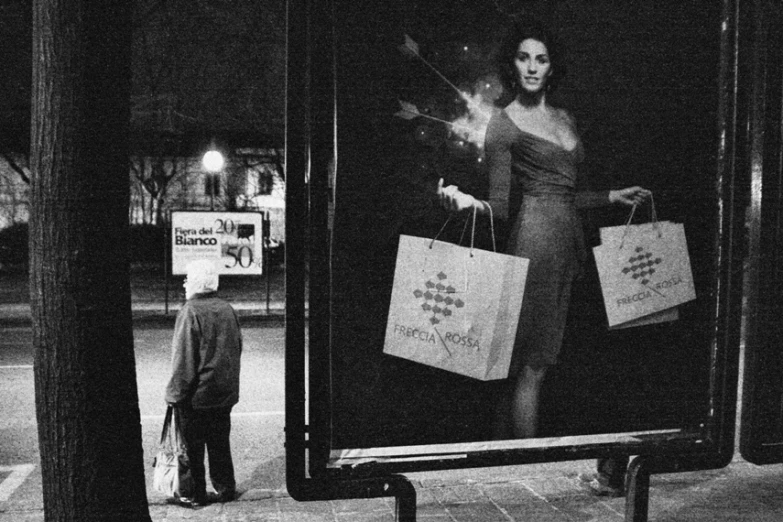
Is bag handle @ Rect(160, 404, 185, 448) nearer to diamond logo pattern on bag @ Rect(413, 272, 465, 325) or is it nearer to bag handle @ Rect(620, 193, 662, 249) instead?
diamond logo pattern on bag @ Rect(413, 272, 465, 325)

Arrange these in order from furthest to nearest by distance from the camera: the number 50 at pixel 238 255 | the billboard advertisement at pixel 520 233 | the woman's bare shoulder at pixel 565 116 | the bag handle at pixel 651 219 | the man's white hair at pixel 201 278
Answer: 1. the number 50 at pixel 238 255
2. the man's white hair at pixel 201 278
3. the bag handle at pixel 651 219
4. the woman's bare shoulder at pixel 565 116
5. the billboard advertisement at pixel 520 233

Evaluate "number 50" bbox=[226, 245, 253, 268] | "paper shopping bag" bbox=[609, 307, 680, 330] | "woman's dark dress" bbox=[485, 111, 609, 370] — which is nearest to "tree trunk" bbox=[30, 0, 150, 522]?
"woman's dark dress" bbox=[485, 111, 609, 370]

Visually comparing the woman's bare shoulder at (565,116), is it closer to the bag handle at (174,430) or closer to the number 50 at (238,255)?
the bag handle at (174,430)

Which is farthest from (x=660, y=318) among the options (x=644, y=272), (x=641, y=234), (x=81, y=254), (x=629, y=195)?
(x=81, y=254)

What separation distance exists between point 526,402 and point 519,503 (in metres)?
2.31

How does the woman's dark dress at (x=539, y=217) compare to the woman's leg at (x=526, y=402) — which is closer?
the woman's dark dress at (x=539, y=217)

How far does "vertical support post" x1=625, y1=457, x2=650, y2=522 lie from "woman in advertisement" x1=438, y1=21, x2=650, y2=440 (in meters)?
0.53

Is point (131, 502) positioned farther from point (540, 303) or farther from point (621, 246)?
point (621, 246)

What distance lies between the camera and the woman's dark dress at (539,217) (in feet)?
10.1

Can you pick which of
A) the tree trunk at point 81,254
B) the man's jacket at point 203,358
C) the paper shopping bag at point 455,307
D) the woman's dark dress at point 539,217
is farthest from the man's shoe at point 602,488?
the tree trunk at point 81,254

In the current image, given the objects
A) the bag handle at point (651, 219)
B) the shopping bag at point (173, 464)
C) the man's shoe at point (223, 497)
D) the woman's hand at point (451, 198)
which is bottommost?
the man's shoe at point (223, 497)

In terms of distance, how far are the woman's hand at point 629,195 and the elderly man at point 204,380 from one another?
123 inches

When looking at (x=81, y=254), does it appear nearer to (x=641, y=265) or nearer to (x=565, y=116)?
(x=565, y=116)

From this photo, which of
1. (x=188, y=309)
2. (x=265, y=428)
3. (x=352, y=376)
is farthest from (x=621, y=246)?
(x=265, y=428)
